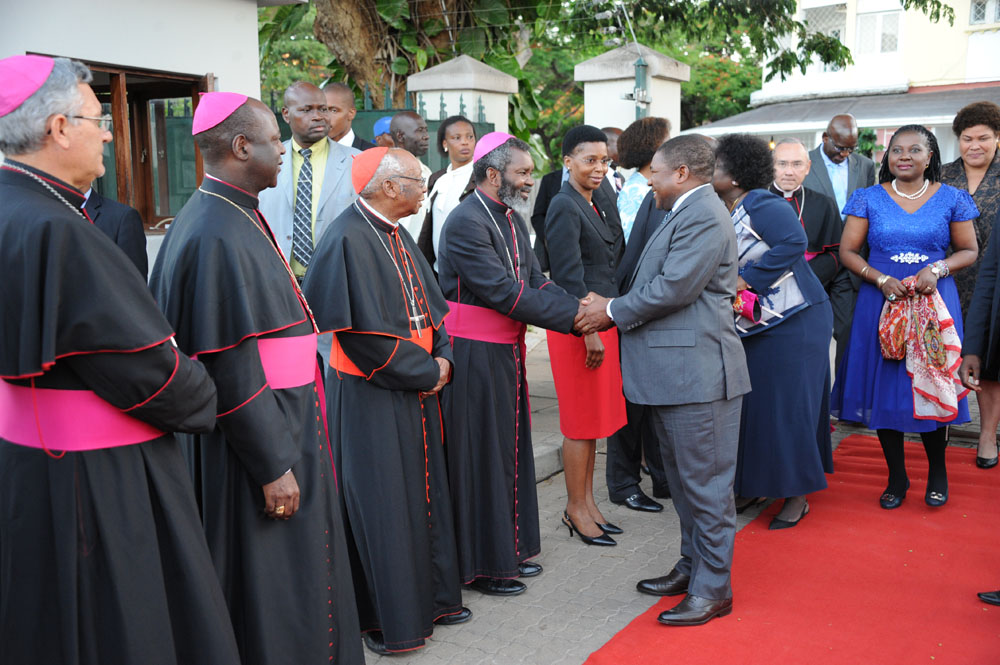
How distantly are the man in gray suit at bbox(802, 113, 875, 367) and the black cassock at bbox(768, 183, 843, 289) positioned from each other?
659mm

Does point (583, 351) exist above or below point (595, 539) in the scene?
above

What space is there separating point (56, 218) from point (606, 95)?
9331mm

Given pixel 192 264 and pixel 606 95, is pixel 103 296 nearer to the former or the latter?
pixel 192 264

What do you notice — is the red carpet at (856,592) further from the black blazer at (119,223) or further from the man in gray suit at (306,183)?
the black blazer at (119,223)

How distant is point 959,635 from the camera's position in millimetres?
3984

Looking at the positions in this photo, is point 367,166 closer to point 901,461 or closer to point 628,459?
point 628,459

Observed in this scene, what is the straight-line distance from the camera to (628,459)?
5926 millimetres

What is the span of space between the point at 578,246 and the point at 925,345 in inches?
86.9

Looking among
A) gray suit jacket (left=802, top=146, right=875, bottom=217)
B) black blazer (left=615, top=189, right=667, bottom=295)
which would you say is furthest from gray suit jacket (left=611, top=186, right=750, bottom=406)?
gray suit jacket (left=802, top=146, right=875, bottom=217)

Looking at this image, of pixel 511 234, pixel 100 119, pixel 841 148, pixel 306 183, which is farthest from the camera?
pixel 841 148

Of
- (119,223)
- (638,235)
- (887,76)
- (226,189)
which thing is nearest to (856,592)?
(638,235)

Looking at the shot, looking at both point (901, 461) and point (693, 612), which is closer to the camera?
point (693, 612)

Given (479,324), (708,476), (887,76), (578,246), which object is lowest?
(708,476)

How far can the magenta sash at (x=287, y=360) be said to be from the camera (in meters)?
3.08
